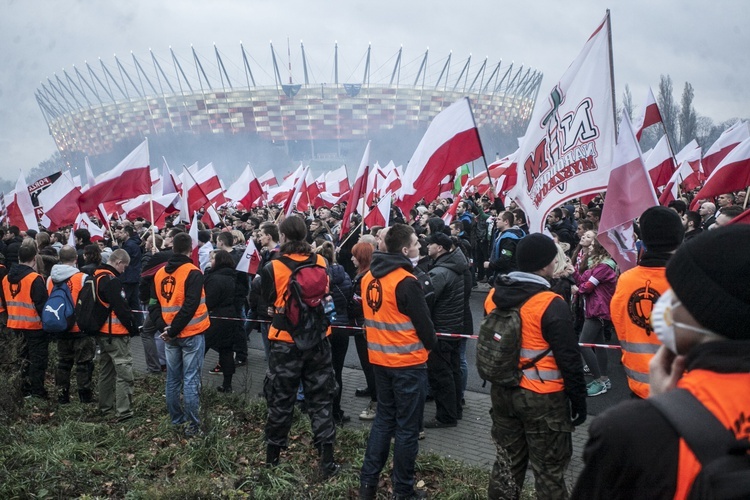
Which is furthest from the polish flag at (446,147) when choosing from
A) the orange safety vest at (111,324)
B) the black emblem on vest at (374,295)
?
the orange safety vest at (111,324)

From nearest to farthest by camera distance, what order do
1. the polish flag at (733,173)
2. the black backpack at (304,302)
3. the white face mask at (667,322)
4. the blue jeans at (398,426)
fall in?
the white face mask at (667,322) < the blue jeans at (398,426) < the black backpack at (304,302) < the polish flag at (733,173)

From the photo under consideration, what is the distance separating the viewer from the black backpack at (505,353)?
383 cm

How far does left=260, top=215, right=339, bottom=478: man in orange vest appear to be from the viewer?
5.28 m

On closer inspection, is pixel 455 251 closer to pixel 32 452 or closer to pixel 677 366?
pixel 32 452

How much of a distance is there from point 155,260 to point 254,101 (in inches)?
4104

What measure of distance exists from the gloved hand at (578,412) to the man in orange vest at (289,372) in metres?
2.13

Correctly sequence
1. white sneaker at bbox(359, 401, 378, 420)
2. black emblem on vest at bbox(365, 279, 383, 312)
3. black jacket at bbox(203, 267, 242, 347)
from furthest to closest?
black jacket at bbox(203, 267, 242, 347), white sneaker at bbox(359, 401, 378, 420), black emblem on vest at bbox(365, 279, 383, 312)

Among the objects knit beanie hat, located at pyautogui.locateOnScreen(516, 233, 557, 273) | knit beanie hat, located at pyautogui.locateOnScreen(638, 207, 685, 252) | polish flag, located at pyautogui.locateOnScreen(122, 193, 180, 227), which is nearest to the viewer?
knit beanie hat, located at pyautogui.locateOnScreen(638, 207, 685, 252)

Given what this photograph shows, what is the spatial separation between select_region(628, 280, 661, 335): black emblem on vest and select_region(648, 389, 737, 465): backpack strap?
253 cm

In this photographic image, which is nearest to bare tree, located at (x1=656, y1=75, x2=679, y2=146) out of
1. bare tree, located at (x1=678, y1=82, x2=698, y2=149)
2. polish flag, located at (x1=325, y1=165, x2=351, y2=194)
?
bare tree, located at (x1=678, y1=82, x2=698, y2=149)

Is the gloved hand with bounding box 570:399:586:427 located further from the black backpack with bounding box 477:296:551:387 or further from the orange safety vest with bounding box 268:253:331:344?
the orange safety vest with bounding box 268:253:331:344

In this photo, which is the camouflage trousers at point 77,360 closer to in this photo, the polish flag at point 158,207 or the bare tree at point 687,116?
the polish flag at point 158,207

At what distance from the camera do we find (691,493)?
1310 millimetres

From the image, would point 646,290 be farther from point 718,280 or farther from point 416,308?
point 718,280
